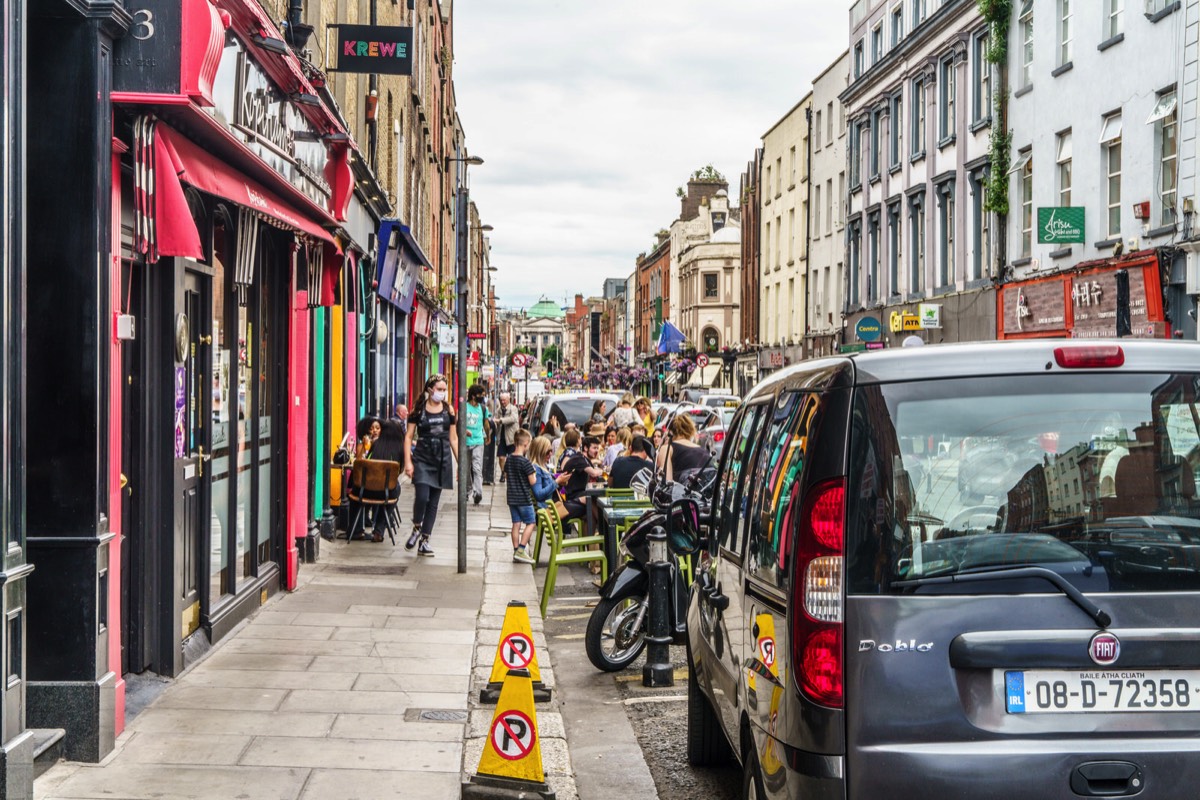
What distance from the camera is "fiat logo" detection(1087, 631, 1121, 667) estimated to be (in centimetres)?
373

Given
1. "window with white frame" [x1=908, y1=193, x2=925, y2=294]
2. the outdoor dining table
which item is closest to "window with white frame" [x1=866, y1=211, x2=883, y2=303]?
"window with white frame" [x1=908, y1=193, x2=925, y2=294]

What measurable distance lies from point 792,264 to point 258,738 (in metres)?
50.4

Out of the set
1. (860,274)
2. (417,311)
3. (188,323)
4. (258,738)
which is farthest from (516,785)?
(860,274)

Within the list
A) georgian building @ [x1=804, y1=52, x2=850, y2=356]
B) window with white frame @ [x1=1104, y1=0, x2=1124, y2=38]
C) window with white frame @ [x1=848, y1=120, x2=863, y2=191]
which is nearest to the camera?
window with white frame @ [x1=1104, y1=0, x2=1124, y2=38]

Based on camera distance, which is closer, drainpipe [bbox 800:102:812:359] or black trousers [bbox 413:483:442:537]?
black trousers [bbox 413:483:442:537]

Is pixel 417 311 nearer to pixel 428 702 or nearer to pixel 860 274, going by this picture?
pixel 860 274

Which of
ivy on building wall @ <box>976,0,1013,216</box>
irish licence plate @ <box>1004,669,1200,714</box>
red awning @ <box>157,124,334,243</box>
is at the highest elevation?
ivy on building wall @ <box>976,0,1013,216</box>

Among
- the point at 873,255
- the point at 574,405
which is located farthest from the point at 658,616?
the point at 873,255

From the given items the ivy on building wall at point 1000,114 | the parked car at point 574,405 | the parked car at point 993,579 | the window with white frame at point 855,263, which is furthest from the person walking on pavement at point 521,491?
the window with white frame at point 855,263

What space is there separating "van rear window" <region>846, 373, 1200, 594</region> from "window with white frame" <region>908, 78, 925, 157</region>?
34.8m

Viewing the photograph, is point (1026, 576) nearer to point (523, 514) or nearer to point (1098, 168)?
point (523, 514)

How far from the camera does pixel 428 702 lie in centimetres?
800

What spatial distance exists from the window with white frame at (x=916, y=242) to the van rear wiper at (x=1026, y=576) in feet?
113

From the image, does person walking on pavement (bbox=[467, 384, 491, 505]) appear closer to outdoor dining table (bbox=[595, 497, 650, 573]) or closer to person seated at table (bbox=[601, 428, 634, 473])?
person seated at table (bbox=[601, 428, 634, 473])
